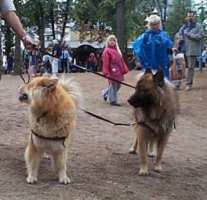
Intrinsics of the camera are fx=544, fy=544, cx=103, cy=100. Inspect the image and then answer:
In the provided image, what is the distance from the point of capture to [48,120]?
19.1ft

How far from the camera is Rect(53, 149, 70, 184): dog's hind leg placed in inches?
235

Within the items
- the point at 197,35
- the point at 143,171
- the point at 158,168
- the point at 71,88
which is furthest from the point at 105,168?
the point at 197,35

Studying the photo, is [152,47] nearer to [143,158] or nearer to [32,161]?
[143,158]

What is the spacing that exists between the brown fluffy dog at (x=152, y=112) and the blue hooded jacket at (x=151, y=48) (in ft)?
8.58

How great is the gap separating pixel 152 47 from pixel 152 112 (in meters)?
3.01

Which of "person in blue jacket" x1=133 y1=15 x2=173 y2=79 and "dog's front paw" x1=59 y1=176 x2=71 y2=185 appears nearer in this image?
A: "dog's front paw" x1=59 y1=176 x2=71 y2=185

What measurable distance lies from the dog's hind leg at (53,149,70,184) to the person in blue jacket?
3959mm

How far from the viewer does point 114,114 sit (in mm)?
12086

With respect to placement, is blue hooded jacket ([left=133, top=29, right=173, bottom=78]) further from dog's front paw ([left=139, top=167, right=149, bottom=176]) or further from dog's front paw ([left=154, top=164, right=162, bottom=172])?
dog's front paw ([left=139, top=167, right=149, bottom=176])

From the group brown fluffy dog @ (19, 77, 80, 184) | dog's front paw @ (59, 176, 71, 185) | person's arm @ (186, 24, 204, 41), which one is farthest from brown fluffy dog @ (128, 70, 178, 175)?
person's arm @ (186, 24, 204, 41)

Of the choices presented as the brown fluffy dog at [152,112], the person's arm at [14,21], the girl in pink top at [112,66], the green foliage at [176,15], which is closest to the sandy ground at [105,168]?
the brown fluffy dog at [152,112]

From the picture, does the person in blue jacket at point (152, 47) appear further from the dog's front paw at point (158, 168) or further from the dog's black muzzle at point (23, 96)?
the dog's black muzzle at point (23, 96)

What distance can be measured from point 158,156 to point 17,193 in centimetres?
216

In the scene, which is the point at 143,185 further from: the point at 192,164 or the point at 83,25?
the point at 83,25
